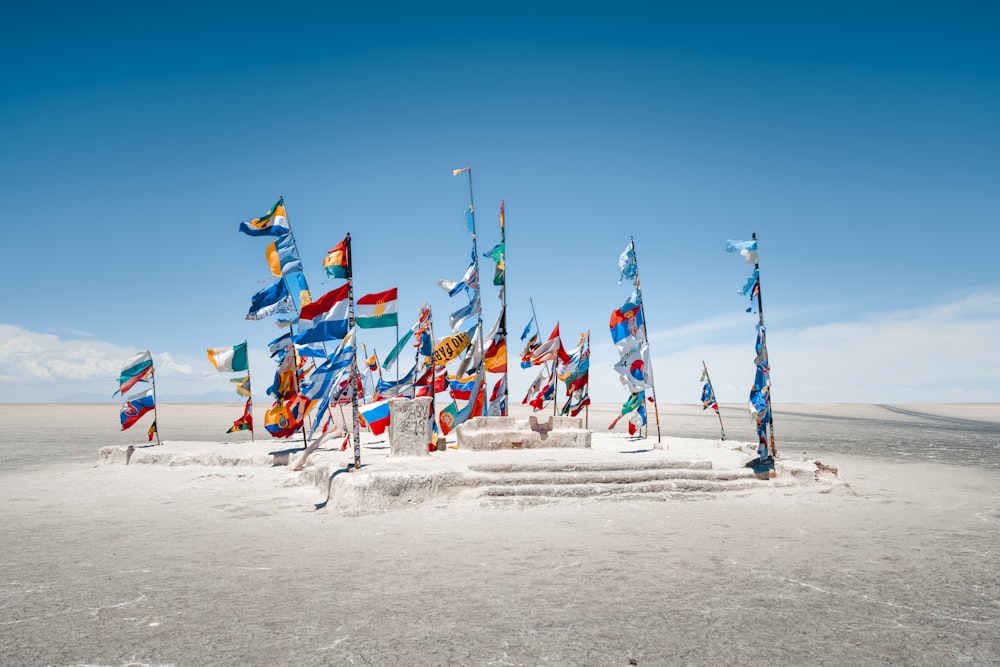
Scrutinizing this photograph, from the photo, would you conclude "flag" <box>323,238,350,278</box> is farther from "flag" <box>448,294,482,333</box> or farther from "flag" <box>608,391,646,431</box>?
"flag" <box>608,391,646,431</box>

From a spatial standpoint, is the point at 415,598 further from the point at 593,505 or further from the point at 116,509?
the point at 116,509

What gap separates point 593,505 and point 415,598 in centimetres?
666

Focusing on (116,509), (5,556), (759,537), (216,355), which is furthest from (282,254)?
(759,537)

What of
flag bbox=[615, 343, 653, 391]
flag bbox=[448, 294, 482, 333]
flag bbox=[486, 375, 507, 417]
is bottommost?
flag bbox=[486, 375, 507, 417]

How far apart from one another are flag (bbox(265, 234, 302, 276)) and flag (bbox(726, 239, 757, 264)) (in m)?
13.0

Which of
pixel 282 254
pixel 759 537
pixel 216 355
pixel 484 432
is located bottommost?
pixel 759 537

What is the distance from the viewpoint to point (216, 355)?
2133 cm

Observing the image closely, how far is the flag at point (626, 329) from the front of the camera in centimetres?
1984

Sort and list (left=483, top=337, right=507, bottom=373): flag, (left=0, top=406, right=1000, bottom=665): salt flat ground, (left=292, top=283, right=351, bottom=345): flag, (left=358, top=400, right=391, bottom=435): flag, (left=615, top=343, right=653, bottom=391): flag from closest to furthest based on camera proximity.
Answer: (left=0, top=406, right=1000, bottom=665): salt flat ground
(left=292, top=283, right=351, bottom=345): flag
(left=358, top=400, right=391, bottom=435): flag
(left=615, top=343, right=653, bottom=391): flag
(left=483, top=337, right=507, bottom=373): flag

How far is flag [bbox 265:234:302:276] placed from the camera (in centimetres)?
1811

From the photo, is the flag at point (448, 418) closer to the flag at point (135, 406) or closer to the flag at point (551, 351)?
the flag at point (551, 351)

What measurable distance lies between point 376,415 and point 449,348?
6023 millimetres

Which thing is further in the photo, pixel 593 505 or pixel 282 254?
pixel 282 254

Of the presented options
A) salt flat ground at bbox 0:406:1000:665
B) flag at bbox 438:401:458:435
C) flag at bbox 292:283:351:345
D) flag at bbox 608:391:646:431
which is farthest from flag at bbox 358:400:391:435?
flag at bbox 608:391:646:431
